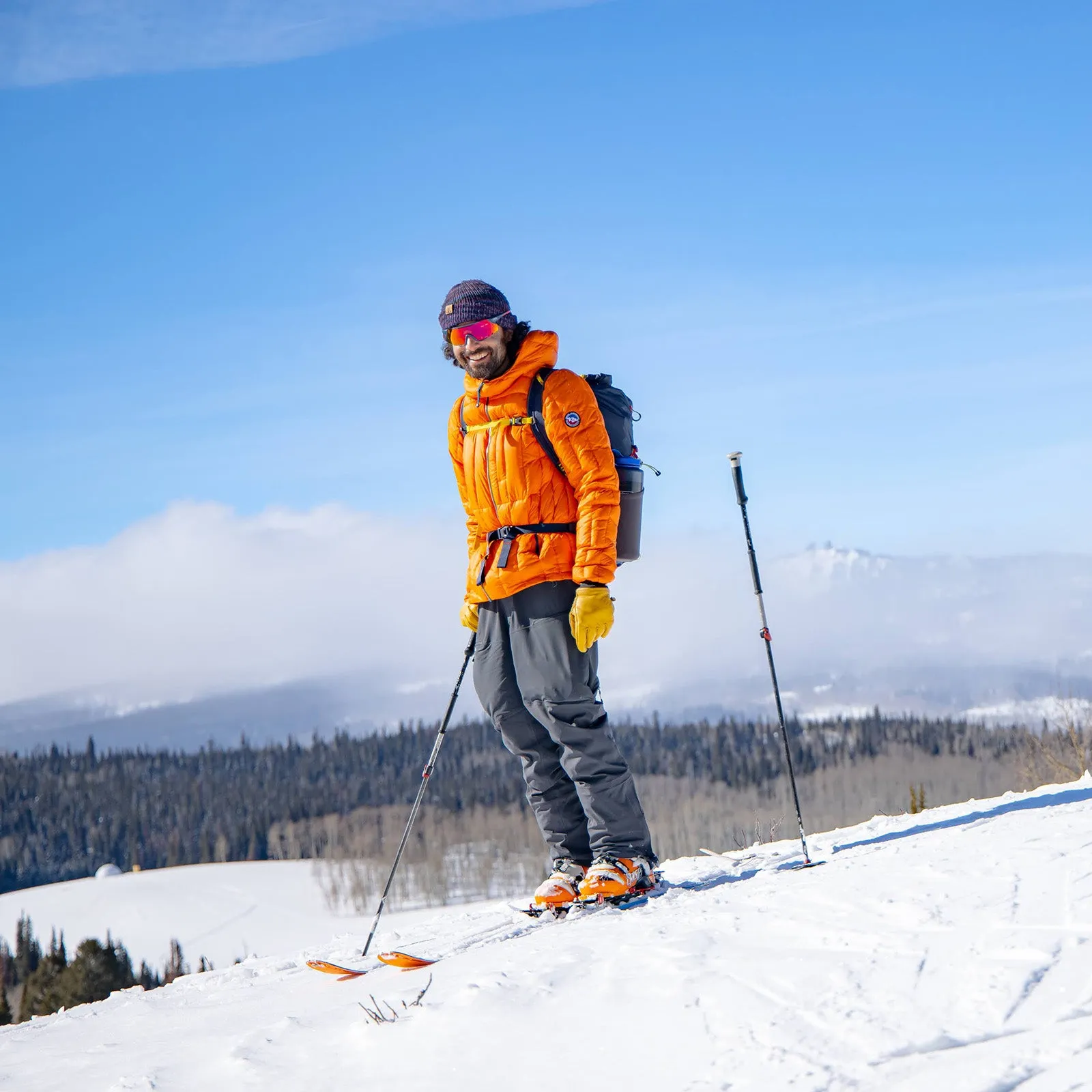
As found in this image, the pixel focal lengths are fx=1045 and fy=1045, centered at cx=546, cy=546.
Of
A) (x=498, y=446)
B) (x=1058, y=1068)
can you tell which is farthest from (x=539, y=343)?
(x=1058, y=1068)

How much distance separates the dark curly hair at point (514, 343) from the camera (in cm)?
675

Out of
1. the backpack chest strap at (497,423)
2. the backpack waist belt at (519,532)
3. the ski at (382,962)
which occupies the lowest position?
the ski at (382,962)

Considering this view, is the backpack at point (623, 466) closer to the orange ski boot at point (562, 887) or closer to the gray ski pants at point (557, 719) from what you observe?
the gray ski pants at point (557, 719)

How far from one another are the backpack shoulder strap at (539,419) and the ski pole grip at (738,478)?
2.38 meters

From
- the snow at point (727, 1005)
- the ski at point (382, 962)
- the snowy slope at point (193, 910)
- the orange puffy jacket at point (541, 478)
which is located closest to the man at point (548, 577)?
the orange puffy jacket at point (541, 478)

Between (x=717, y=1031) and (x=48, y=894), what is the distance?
218 metres

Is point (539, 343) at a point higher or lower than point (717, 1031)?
higher

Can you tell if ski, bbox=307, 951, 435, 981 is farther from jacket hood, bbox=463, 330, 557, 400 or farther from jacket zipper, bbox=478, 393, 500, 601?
jacket hood, bbox=463, 330, 557, 400

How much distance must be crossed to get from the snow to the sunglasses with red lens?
3.57 metres

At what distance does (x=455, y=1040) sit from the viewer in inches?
154

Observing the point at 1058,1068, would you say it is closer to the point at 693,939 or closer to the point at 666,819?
the point at 693,939

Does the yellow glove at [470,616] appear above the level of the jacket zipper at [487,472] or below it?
below

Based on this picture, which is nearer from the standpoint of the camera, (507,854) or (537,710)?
(537,710)

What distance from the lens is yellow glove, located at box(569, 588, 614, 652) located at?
6262mm
